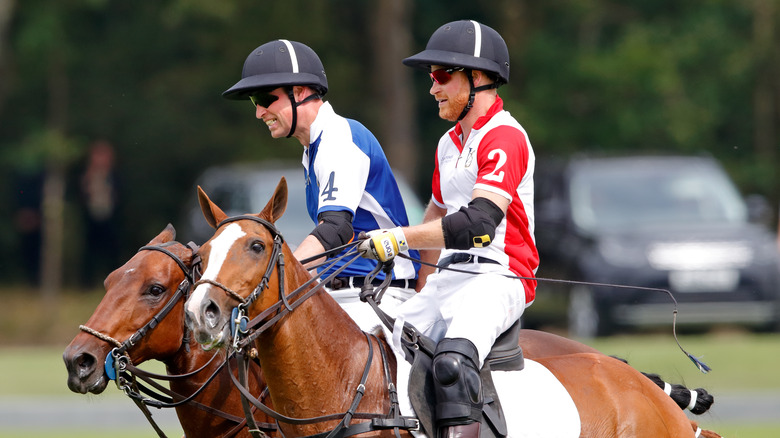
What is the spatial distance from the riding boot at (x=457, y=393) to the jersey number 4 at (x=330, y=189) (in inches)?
42.1

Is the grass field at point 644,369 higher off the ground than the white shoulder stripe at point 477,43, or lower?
lower

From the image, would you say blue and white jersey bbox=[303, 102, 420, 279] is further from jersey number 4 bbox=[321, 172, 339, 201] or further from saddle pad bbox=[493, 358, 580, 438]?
saddle pad bbox=[493, 358, 580, 438]

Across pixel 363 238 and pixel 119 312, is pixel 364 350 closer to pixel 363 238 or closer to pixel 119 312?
pixel 363 238

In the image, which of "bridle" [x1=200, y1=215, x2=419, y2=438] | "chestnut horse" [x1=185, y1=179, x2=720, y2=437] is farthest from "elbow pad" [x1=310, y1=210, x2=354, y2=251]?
"chestnut horse" [x1=185, y1=179, x2=720, y2=437]

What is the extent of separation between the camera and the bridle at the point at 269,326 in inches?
189

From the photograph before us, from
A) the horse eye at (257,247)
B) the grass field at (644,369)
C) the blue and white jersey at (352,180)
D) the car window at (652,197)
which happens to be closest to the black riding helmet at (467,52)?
the blue and white jersey at (352,180)

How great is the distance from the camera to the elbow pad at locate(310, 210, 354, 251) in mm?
5672

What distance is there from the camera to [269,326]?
194 inches

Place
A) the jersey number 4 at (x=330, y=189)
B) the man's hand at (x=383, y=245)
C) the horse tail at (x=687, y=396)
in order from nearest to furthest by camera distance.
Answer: the man's hand at (x=383, y=245), the jersey number 4 at (x=330, y=189), the horse tail at (x=687, y=396)

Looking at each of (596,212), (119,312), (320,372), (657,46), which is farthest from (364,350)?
(657,46)

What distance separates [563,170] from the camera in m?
16.8

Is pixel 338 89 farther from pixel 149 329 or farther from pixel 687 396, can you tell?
pixel 149 329

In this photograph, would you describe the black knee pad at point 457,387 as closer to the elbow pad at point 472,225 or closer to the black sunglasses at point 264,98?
the elbow pad at point 472,225


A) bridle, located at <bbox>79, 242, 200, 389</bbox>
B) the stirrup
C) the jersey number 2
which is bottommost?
the stirrup
